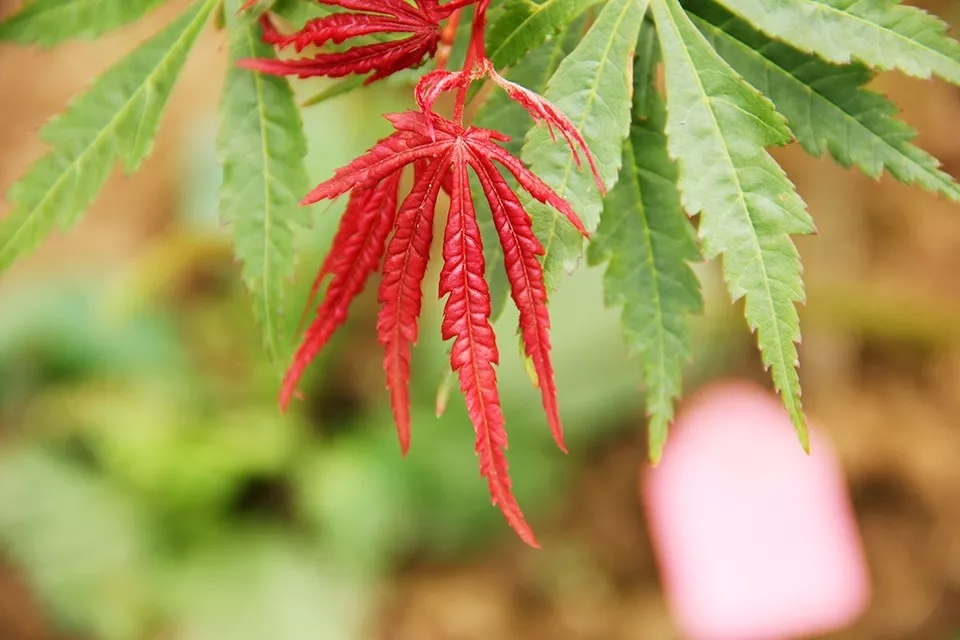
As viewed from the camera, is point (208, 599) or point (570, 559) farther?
point (570, 559)

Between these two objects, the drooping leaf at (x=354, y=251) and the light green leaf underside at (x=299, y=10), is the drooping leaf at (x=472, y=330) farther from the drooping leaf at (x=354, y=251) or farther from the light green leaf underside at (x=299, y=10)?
the light green leaf underside at (x=299, y=10)

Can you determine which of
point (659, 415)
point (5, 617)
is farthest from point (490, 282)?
point (5, 617)

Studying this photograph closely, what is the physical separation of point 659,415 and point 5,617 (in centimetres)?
255

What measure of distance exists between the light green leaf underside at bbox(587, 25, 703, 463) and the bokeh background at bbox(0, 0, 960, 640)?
5.73 feet

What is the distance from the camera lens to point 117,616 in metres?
2.28

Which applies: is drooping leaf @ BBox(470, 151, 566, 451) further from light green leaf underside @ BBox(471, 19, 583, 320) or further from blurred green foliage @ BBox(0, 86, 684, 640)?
blurred green foliage @ BBox(0, 86, 684, 640)

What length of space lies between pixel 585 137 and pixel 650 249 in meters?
0.14

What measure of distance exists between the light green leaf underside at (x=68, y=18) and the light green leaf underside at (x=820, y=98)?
503 mm

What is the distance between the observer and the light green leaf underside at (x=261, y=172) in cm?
71

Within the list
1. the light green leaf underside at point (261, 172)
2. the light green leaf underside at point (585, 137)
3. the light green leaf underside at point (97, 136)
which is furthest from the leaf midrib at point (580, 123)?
the light green leaf underside at point (97, 136)

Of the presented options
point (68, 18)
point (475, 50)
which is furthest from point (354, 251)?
point (68, 18)

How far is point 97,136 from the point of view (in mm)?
744

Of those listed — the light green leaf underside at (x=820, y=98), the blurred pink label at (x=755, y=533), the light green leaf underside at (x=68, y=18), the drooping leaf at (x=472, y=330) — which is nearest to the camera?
the drooping leaf at (x=472, y=330)

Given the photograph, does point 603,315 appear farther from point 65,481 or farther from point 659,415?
point 659,415
